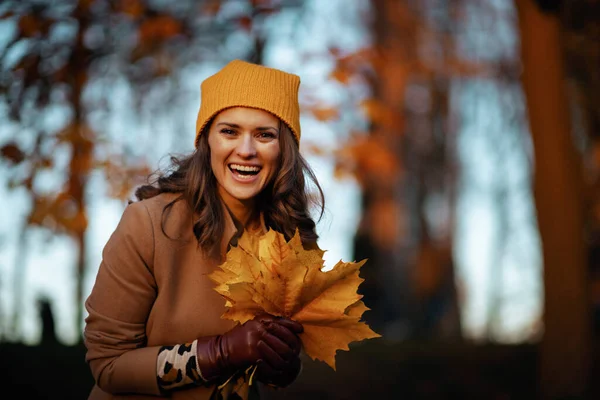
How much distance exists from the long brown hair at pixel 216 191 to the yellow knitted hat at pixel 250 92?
0.06 m

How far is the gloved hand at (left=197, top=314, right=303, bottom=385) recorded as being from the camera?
217 cm

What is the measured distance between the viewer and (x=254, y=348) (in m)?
2.17

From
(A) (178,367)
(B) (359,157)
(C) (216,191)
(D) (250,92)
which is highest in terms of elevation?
(B) (359,157)

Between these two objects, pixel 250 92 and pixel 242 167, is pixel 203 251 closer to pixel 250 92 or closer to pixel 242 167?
pixel 242 167

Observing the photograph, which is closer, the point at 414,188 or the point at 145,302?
the point at 145,302

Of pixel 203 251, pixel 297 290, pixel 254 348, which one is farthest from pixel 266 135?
pixel 254 348

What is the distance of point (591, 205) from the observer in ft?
37.2

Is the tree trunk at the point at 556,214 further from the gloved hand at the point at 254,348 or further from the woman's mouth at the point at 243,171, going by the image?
the gloved hand at the point at 254,348

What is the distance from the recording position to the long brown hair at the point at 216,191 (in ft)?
8.45

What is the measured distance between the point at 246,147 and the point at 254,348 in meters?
0.76

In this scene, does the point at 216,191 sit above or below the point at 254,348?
above

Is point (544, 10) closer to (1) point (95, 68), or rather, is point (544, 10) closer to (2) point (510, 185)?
(1) point (95, 68)

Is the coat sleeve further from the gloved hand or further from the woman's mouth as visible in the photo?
the woman's mouth

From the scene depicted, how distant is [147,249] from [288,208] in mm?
636
